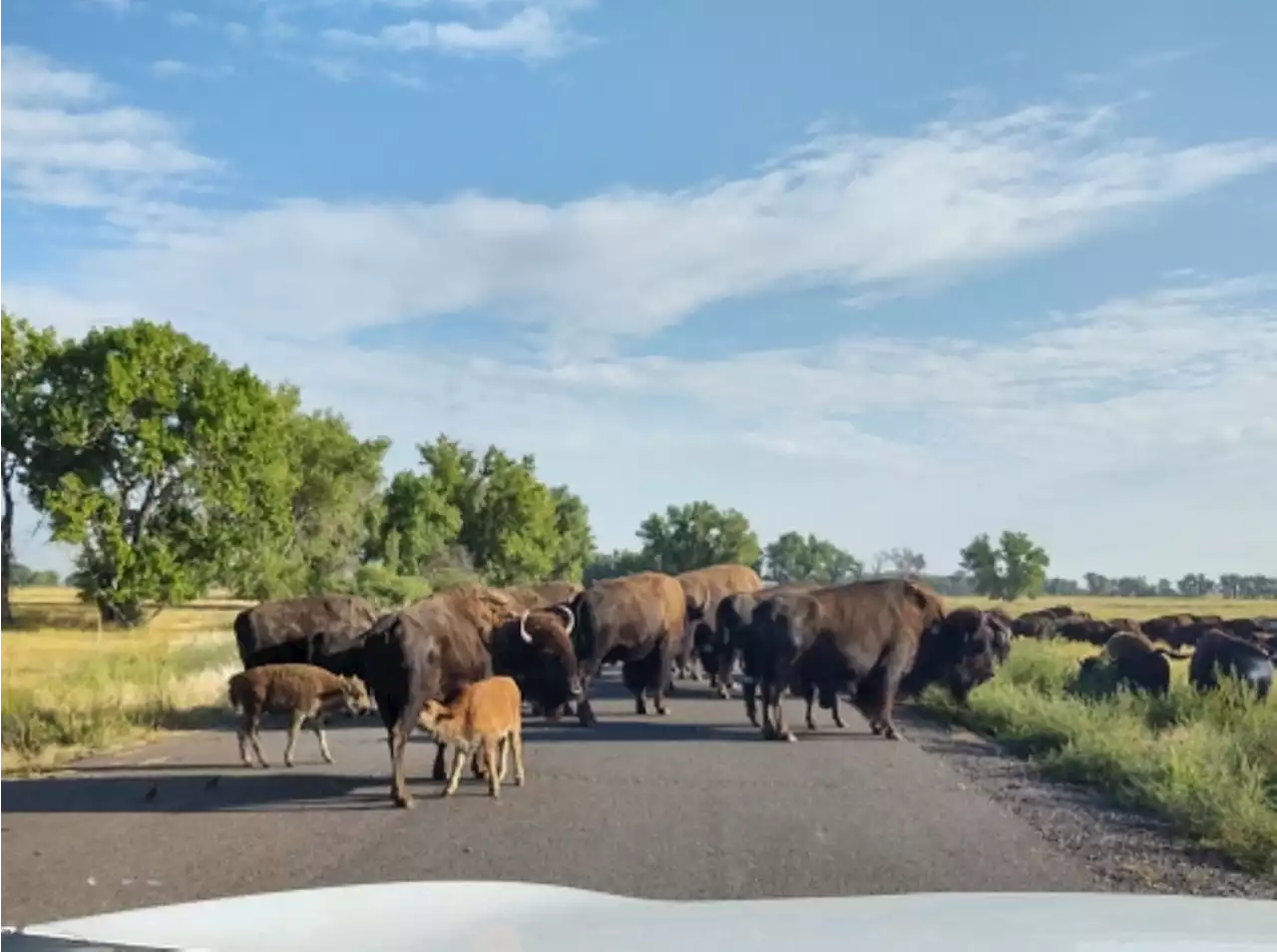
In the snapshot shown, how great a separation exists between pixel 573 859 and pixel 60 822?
4.50m

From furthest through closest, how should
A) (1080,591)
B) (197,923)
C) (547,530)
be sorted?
(1080,591)
(547,530)
(197,923)

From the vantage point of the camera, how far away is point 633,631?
22.5m

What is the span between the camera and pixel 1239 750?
45.8ft

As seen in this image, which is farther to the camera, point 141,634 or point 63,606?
point 63,606

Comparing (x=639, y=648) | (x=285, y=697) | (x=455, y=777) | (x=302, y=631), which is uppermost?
(x=302, y=631)

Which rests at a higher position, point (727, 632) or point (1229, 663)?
point (727, 632)

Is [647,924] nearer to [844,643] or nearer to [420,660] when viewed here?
[420,660]

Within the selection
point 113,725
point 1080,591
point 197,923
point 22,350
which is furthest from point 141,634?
point 1080,591

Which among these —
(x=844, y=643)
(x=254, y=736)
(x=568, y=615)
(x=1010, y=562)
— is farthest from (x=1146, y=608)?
(x=254, y=736)

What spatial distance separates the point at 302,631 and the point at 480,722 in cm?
954

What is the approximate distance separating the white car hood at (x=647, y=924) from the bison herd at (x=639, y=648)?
909 centimetres

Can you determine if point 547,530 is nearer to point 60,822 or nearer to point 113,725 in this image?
point 113,725

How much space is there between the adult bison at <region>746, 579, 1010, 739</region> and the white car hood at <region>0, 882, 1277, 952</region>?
14.2 meters

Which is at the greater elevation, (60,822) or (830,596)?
(830,596)
